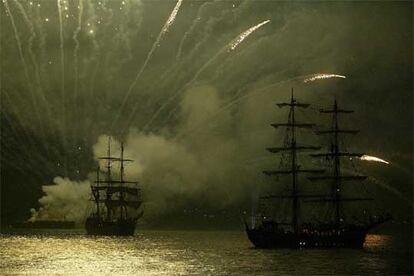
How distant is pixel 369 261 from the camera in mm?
97312

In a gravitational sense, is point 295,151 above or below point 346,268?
above

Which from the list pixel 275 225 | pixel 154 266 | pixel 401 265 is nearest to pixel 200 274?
pixel 154 266

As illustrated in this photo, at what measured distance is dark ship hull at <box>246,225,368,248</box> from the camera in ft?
404

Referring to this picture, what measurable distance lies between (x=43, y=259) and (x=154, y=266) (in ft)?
70.6

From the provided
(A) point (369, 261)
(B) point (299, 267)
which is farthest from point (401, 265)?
(B) point (299, 267)

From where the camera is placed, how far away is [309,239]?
412 feet

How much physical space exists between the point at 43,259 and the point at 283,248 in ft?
149

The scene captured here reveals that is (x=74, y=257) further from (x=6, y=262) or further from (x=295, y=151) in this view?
(x=295, y=151)

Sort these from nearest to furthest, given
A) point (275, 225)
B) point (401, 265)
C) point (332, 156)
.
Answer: point (401, 265) → point (275, 225) → point (332, 156)

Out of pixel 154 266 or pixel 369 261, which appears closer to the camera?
pixel 154 266

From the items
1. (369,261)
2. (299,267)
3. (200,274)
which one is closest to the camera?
(200,274)

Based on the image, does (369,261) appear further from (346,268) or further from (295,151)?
(295,151)

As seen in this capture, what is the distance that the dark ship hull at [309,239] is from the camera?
12319 cm

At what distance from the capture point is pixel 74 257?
343 ft
